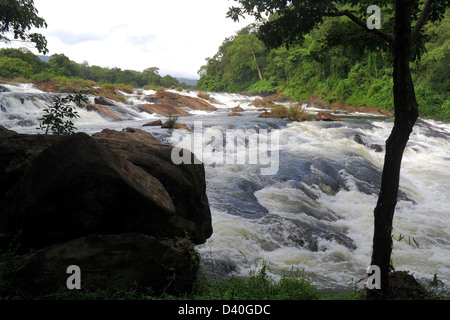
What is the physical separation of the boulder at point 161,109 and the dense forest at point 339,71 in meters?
11.7

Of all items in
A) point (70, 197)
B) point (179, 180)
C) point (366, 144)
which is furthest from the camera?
point (366, 144)

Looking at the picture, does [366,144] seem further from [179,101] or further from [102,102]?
[179,101]

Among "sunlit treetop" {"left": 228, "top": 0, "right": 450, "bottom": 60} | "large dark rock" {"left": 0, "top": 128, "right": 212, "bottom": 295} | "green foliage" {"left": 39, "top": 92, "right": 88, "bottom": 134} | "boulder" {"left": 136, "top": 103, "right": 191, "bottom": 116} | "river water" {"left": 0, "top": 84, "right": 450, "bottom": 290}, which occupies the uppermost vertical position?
"sunlit treetop" {"left": 228, "top": 0, "right": 450, "bottom": 60}

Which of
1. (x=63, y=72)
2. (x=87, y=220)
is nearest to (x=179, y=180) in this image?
(x=87, y=220)

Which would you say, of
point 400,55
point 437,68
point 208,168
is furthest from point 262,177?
point 437,68

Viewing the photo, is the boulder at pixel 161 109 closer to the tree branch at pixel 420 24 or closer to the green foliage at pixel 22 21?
the green foliage at pixel 22 21

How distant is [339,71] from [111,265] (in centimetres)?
3494

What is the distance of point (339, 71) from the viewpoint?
109 feet

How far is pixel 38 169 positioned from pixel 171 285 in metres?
1.87

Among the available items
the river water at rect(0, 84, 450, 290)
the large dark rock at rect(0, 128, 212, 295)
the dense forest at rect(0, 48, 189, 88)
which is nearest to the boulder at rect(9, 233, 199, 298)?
the large dark rock at rect(0, 128, 212, 295)

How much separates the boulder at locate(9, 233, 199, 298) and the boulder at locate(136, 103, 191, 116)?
734 inches

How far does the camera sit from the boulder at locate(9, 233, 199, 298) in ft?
9.26

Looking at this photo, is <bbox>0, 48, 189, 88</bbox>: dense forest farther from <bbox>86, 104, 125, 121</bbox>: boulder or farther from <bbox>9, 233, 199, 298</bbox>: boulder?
<bbox>9, 233, 199, 298</bbox>: boulder

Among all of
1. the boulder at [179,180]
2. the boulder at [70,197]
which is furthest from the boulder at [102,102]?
the boulder at [70,197]
